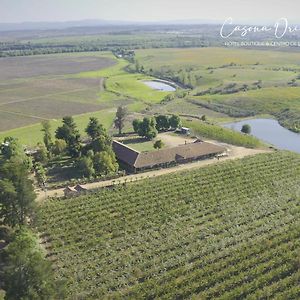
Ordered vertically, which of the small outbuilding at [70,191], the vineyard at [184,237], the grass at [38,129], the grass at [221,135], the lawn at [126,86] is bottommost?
the lawn at [126,86]

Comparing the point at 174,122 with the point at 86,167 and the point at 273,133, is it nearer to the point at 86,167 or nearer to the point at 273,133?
the point at 273,133

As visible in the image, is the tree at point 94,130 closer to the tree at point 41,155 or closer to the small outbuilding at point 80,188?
the tree at point 41,155

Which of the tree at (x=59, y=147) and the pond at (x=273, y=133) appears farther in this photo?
the pond at (x=273, y=133)

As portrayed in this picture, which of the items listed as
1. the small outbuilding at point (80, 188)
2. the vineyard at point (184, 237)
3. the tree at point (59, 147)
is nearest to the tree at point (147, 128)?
the tree at point (59, 147)

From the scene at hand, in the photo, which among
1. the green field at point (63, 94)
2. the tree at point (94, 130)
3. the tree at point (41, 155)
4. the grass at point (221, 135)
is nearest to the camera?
the tree at point (41, 155)

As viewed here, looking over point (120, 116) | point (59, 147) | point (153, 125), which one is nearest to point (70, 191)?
point (59, 147)

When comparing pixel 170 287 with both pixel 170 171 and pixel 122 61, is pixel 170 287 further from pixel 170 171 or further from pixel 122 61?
pixel 122 61
